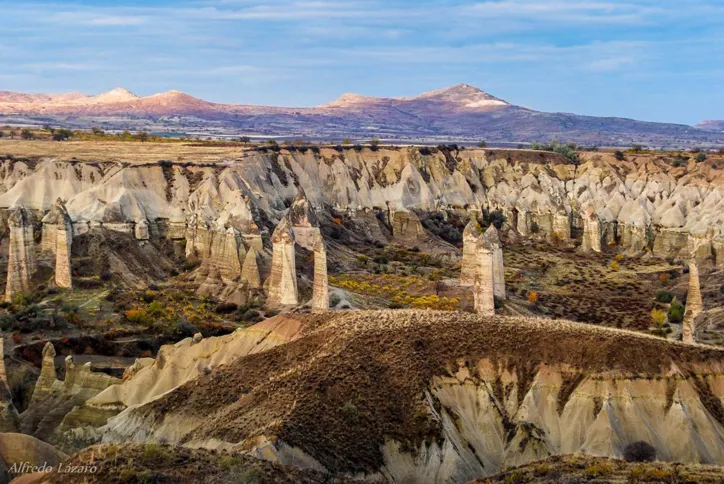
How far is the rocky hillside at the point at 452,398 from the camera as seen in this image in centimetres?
2198

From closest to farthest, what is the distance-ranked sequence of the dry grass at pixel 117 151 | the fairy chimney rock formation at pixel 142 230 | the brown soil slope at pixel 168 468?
the brown soil slope at pixel 168 468 → the fairy chimney rock formation at pixel 142 230 → the dry grass at pixel 117 151

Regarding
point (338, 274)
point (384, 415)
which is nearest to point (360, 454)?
point (384, 415)

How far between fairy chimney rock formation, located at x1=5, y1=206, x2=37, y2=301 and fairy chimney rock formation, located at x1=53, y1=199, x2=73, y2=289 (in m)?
1.38

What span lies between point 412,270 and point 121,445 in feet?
151

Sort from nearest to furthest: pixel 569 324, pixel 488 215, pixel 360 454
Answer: pixel 360 454 < pixel 569 324 < pixel 488 215

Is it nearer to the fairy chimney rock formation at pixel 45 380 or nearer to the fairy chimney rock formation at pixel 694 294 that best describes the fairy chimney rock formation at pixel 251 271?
the fairy chimney rock formation at pixel 45 380

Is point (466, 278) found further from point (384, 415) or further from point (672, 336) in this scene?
point (384, 415)

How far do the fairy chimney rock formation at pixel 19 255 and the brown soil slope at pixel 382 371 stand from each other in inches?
979

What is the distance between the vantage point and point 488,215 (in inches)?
3346

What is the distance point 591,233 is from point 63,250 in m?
44.0

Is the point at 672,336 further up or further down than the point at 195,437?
further down

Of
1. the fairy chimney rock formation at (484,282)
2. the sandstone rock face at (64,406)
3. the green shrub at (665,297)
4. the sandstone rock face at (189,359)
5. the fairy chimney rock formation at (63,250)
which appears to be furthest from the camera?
the green shrub at (665,297)

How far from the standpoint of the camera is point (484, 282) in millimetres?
43156

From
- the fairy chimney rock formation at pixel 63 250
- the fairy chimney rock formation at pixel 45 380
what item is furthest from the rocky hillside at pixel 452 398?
the fairy chimney rock formation at pixel 63 250
